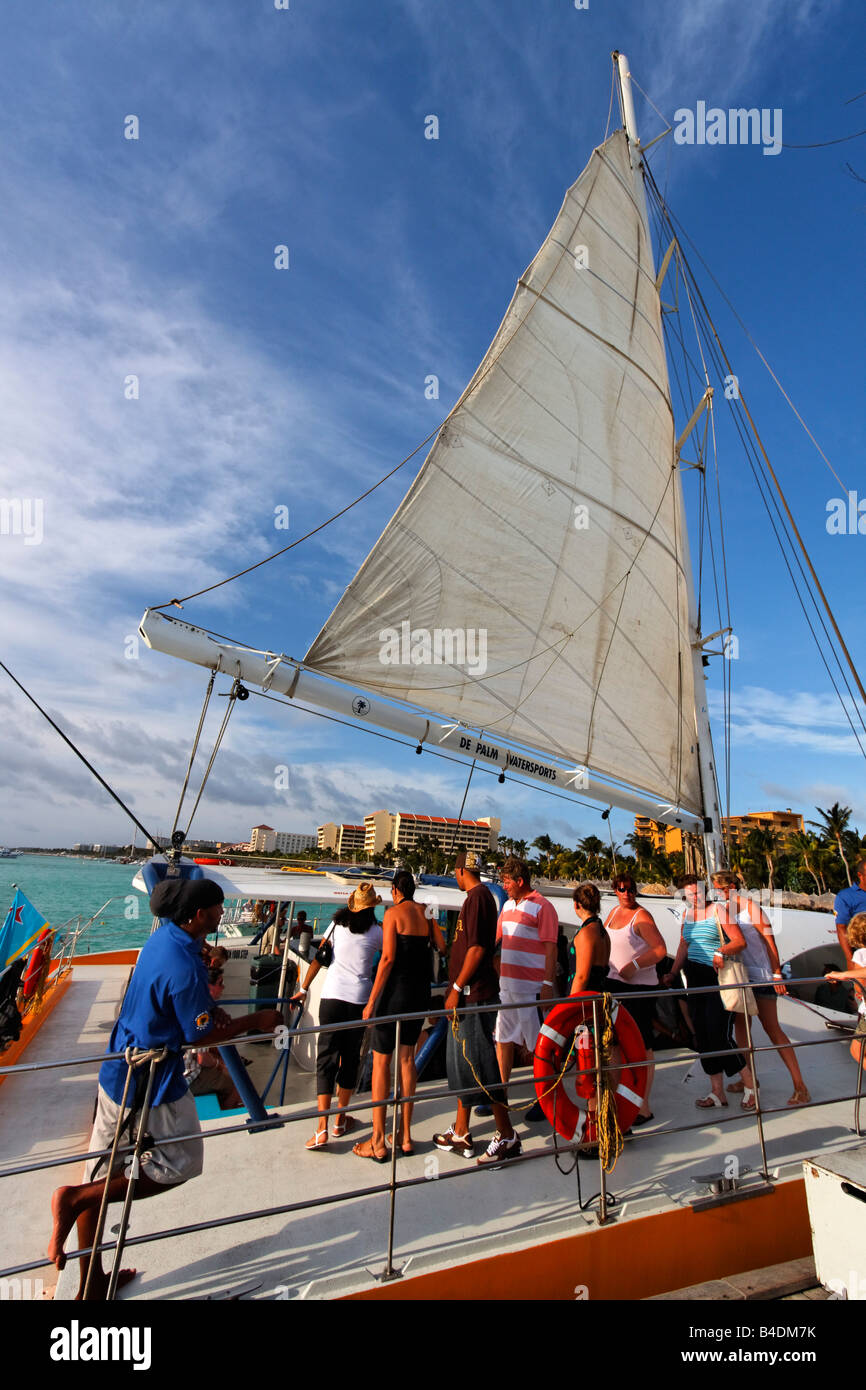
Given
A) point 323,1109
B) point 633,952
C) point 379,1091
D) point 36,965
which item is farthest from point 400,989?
point 36,965

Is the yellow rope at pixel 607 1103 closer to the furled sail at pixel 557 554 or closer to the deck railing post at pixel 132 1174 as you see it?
the deck railing post at pixel 132 1174

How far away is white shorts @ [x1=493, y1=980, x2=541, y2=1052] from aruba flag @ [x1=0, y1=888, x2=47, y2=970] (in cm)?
497

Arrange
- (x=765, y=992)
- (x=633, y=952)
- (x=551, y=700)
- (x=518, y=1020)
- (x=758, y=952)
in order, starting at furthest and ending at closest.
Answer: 1. (x=551, y=700)
2. (x=758, y=952)
3. (x=765, y=992)
4. (x=633, y=952)
5. (x=518, y=1020)

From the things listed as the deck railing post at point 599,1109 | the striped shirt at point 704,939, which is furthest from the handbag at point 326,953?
the striped shirt at point 704,939

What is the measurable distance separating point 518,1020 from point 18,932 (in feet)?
18.1

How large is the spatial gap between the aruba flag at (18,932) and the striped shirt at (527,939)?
5.00 m

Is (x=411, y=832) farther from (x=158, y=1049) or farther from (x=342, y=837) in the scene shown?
(x=158, y=1049)

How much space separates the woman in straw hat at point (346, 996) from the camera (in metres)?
4.39

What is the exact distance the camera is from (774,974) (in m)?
5.01

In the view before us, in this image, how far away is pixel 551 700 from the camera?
848 cm

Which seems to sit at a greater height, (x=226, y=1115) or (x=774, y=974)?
(x=774, y=974)
